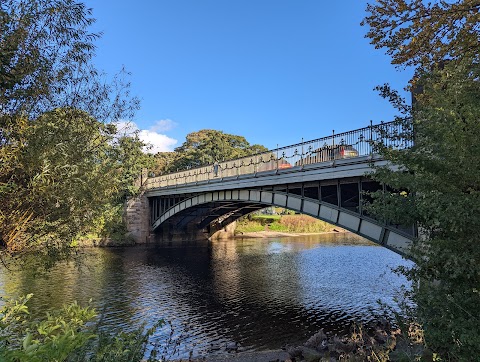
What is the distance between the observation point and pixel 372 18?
7770 mm

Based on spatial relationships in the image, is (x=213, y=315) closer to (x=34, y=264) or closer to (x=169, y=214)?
(x=34, y=264)

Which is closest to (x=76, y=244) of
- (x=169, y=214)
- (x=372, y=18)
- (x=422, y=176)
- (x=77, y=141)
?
(x=77, y=141)

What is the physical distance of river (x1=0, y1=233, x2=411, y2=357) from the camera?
1158 cm

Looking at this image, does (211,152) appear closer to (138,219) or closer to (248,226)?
(248,226)

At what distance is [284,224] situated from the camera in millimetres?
55125

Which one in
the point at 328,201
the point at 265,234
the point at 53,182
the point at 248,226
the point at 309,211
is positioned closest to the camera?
the point at 53,182

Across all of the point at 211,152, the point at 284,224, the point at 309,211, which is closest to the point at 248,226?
the point at 284,224

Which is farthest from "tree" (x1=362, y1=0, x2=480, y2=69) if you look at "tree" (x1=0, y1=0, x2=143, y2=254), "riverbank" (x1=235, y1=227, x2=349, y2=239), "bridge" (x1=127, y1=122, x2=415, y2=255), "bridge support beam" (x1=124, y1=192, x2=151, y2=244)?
"riverbank" (x1=235, y1=227, x2=349, y2=239)

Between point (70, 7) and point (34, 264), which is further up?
point (70, 7)

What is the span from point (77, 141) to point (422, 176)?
594cm

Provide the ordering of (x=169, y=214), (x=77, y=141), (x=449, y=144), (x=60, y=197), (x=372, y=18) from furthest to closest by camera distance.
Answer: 1. (x=169, y=214)
2. (x=372, y=18)
3. (x=77, y=141)
4. (x=60, y=197)
5. (x=449, y=144)

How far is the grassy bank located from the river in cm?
2436

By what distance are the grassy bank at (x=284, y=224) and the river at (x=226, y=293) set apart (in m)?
24.4

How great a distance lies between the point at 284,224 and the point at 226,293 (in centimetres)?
3876
